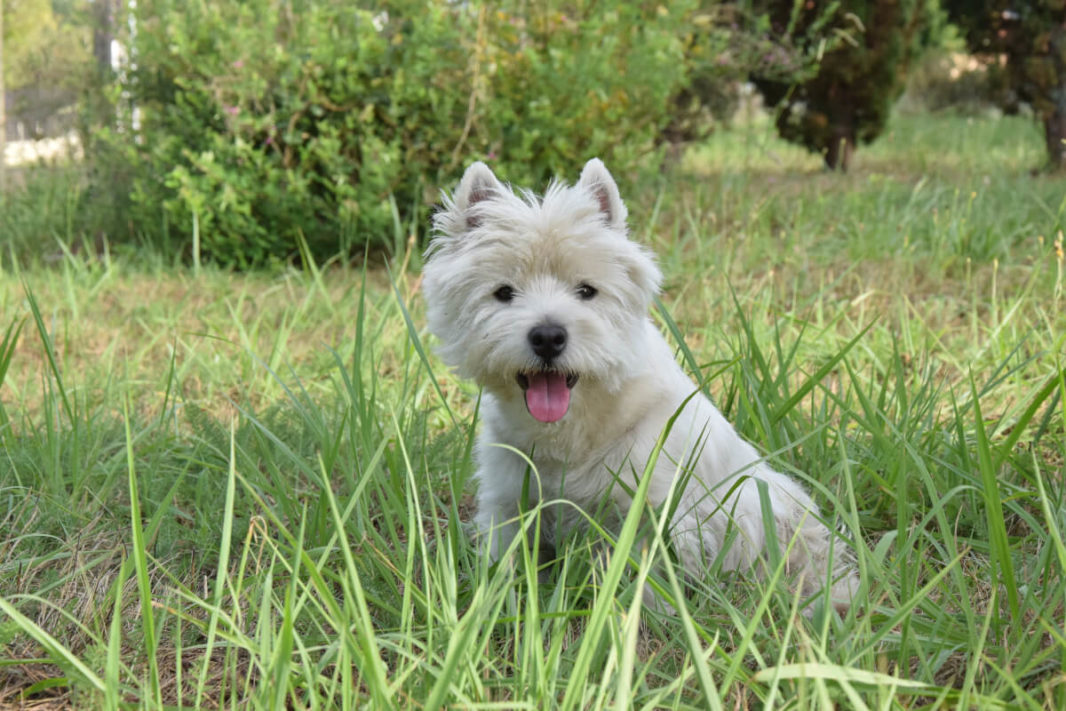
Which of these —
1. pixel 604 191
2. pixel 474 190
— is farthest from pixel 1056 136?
pixel 474 190

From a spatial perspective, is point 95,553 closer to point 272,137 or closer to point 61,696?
point 61,696

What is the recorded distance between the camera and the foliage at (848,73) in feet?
35.1

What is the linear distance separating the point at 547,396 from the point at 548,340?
0.59 ft

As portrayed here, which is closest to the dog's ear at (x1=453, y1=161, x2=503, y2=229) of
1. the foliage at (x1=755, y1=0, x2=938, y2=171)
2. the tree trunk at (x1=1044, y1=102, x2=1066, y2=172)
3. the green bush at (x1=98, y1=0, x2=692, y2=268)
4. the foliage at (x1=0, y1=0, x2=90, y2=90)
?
the green bush at (x1=98, y1=0, x2=692, y2=268)

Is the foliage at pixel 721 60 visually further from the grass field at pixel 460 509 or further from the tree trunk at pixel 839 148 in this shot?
the grass field at pixel 460 509

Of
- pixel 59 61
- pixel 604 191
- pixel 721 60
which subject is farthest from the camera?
pixel 59 61

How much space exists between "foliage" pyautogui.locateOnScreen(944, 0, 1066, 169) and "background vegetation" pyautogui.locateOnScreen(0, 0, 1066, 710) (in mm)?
492

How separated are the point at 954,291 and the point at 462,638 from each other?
4.81 meters

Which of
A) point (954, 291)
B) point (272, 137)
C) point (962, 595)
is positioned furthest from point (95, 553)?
point (954, 291)

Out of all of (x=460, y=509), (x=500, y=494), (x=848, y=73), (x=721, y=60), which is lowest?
(x=460, y=509)

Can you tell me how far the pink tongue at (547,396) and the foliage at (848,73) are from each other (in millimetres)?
8527

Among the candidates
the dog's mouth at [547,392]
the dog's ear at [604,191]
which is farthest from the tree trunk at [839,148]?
the dog's mouth at [547,392]

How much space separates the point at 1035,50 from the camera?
35.1ft

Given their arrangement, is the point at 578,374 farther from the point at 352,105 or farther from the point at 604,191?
the point at 352,105
